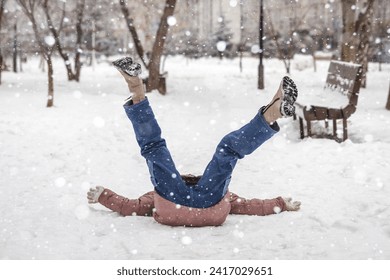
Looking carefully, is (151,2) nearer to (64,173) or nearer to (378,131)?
(378,131)

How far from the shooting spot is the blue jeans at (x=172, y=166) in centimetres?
348

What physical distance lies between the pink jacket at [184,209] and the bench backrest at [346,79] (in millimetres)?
3863

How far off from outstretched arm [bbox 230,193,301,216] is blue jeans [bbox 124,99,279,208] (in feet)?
1.39

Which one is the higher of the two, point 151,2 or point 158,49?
point 151,2

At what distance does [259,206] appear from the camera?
4.04 metres

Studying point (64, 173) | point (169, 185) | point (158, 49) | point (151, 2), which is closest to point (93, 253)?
point (169, 185)

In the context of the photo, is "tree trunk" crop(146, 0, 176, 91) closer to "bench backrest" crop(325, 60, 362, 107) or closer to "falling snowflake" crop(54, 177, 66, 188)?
"bench backrest" crop(325, 60, 362, 107)

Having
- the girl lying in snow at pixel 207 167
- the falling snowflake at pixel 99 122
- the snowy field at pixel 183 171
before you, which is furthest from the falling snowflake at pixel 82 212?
the falling snowflake at pixel 99 122

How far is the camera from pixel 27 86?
50.6 ft

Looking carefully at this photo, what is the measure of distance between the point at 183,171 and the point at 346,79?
3568 mm

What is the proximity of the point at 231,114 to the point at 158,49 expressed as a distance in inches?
172

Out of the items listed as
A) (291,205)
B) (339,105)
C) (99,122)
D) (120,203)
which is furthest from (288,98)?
(99,122)

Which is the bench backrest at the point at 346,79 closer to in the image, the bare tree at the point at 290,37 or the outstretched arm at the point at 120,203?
the outstretched arm at the point at 120,203

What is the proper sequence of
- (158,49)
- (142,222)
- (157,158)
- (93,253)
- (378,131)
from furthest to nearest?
(158,49), (378,131), (142,222), (157,158), (93,253)
